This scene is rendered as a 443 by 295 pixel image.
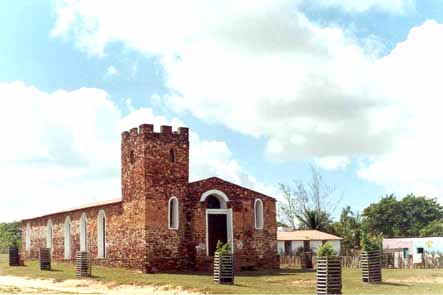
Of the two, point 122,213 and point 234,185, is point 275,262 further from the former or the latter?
point 122,213

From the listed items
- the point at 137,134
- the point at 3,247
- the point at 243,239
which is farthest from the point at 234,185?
the point at 3,247

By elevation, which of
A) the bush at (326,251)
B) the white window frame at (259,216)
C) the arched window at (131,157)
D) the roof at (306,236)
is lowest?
the roof at (306,236)

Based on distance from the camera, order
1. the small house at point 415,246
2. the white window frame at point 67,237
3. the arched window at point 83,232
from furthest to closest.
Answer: the small house at point 415,246 < the white window frame at point 67,237 < the arched window at point 83,232

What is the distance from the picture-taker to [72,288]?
2653cm

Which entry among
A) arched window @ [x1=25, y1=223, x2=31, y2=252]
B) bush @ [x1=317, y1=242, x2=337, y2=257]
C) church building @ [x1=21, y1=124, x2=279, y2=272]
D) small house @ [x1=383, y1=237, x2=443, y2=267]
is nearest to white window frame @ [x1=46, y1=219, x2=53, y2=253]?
arched window @ [x1=25, y1=223, x2=31, y2=252]

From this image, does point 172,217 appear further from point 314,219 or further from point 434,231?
point 434,231

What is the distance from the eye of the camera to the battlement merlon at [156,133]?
3341 centimetres

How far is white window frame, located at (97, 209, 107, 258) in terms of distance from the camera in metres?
37.1

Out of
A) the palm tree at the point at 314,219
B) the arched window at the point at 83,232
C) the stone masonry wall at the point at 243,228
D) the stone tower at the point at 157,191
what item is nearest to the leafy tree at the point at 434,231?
the palm tree at the point at 314,219

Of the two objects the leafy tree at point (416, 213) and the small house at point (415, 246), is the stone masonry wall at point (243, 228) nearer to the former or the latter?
the small house at point (415, 246)

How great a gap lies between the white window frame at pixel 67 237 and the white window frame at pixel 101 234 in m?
5.30

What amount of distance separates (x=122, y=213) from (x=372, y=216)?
54.2 m

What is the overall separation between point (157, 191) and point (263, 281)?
8559mm

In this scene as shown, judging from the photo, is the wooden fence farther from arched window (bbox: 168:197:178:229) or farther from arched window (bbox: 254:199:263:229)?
arched window (bbox: 168:197:178:229)
